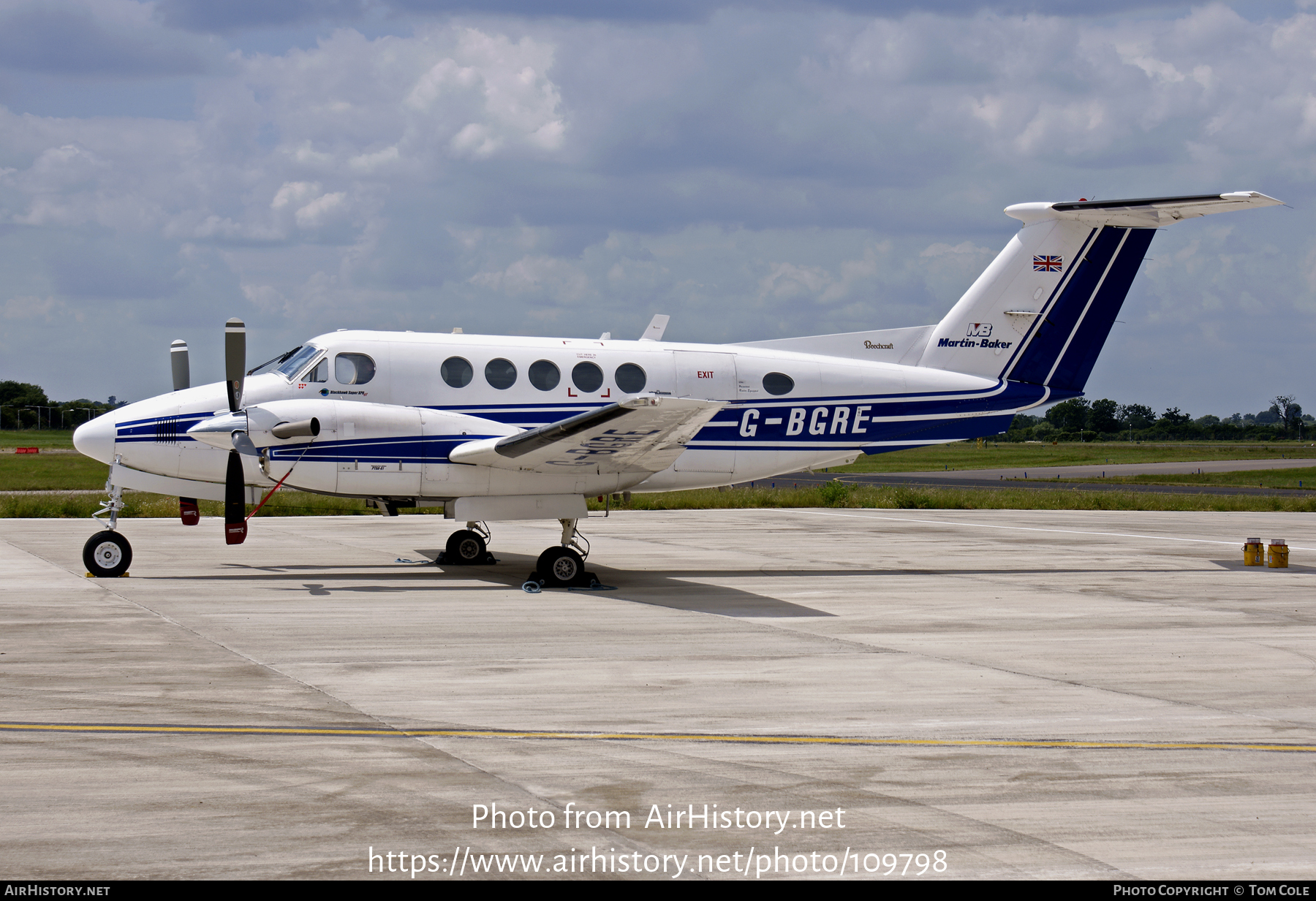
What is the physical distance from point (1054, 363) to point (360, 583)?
11244 mm

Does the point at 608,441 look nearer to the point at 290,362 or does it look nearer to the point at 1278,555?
the point at 290,362

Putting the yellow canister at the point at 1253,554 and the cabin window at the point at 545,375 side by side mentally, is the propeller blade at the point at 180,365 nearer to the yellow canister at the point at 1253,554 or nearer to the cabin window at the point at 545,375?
the cabin window at the point at 545,375

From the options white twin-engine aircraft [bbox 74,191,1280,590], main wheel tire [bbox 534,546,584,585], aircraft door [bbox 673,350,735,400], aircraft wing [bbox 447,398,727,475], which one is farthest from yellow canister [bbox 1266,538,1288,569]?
main wheel tire [bbox 534,546,584,585]

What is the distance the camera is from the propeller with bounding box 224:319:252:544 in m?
14.0

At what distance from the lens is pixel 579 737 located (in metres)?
7.11

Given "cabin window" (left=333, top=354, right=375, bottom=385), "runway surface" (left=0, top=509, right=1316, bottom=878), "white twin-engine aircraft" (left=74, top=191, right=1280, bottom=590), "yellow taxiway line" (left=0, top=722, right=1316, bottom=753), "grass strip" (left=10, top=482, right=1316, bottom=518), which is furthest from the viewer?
"grass strip" (left=10, top=482, right=1316, bottom=518)

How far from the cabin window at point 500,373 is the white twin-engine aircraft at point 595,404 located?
23mm

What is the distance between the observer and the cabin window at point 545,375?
15.9 meters

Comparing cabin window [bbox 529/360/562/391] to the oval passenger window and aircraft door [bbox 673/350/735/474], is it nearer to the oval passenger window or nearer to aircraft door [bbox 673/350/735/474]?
aircraft door [bbox 673/350/735/474]

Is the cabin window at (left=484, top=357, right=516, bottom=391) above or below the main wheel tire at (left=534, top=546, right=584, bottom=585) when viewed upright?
above

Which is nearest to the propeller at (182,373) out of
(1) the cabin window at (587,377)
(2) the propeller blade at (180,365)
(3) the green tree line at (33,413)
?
(2) the propeller blade at (180,365)

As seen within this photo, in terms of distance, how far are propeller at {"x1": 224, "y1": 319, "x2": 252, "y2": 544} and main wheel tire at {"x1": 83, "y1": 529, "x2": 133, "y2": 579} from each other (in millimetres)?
2028

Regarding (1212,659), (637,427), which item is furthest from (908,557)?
(1212,659)

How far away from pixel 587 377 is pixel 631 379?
0.65 meters
